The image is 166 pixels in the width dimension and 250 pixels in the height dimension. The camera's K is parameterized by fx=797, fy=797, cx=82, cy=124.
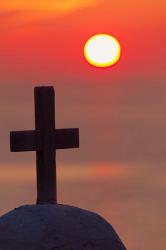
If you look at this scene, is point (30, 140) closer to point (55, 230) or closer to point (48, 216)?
point (48, 216)

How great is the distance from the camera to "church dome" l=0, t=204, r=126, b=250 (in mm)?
8438

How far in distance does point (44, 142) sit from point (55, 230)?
140cm

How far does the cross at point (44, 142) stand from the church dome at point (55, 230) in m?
0.44

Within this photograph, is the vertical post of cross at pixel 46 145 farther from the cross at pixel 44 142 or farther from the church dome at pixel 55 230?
the church dome at pixel 55 230

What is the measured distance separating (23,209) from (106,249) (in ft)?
3.53

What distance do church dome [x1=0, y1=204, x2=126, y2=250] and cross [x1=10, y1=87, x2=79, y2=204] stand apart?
44 centimetres

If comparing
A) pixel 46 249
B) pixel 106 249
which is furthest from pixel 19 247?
pixel 106 249

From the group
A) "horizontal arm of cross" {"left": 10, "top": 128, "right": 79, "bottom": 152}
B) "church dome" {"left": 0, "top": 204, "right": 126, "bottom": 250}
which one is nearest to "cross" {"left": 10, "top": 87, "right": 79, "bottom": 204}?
"horizontal arm of cross" {"left": 10, "top": 128, "right": 79, "bottom": 152}

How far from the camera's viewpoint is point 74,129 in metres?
9.82

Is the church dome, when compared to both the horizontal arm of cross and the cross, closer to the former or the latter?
the cross

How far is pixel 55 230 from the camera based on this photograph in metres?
8.53

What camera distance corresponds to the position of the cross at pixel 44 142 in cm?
→ 948

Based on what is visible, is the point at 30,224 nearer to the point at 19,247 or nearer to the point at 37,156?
the point at 19,247

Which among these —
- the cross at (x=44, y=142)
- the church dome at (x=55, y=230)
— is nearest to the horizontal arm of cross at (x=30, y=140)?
the cross at (x=44, y=142)
